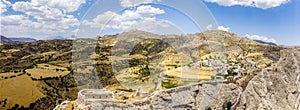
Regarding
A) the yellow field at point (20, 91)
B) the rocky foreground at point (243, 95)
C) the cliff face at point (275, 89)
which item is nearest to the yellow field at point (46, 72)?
the yellow field at point (20, 91)

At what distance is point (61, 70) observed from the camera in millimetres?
68250

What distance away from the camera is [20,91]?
56.5m

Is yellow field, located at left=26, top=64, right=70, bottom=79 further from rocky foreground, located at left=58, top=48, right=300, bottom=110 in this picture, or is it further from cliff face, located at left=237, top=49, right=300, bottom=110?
cliff face, located at left=237, top=49, right=300, bottom=110

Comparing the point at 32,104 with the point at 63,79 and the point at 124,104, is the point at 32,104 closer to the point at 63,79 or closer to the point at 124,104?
the point at 63,79

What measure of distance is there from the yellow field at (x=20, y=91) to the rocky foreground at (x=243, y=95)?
125ft

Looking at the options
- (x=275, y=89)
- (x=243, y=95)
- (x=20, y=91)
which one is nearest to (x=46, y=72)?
(x=20, y=91)

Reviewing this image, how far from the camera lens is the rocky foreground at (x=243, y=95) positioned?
16.4 metres

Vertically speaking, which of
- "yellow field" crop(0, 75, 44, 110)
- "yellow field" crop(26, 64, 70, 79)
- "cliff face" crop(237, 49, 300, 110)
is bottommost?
"yellow field" crop(0, 75, 44, 110)

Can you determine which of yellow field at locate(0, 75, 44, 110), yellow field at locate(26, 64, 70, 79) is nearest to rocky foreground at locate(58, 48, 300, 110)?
yellow field at locate(0, 75, 44, 110)

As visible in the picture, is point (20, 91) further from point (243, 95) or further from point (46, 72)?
point (243, 95)

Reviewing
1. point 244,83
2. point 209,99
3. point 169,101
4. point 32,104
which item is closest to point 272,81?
point 244,83

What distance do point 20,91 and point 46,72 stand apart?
11.4 metres

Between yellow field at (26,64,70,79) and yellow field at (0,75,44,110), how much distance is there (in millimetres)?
2205

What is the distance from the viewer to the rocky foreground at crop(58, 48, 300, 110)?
16406mm
